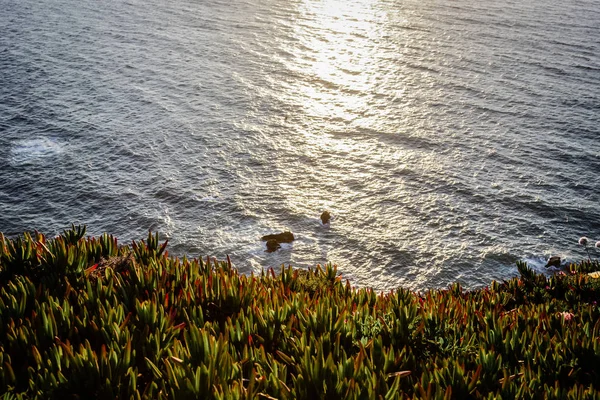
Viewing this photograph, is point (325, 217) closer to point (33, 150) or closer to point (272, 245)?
point (272, 245)

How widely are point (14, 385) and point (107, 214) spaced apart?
12.0 meters

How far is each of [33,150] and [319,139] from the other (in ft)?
32.5

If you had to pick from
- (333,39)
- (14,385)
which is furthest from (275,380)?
(333,39)

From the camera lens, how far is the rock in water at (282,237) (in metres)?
15.1

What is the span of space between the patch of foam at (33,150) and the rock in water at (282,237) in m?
9.01

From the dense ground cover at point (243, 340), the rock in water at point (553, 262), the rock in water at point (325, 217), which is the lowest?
the rock in water at point (325, 217)

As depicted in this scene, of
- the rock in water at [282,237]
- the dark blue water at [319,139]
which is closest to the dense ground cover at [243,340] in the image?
the rock in water at [282,237]

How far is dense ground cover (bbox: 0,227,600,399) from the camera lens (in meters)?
4.65

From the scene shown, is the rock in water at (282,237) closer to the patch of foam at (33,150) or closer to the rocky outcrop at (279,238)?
the rocky outcrop at (279,238)

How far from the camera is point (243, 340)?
5.57m

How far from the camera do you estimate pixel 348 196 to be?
55.9ft

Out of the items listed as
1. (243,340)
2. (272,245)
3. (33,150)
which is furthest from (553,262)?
(33,150)

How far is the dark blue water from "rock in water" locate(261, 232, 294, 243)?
0.73 feet

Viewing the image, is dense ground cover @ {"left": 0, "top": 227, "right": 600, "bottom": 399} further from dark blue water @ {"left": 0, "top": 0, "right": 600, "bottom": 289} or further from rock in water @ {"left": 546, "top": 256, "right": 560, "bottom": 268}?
dark blue water @ {"left": 0, "top": 0, "right": 600, "bottom": 289}
